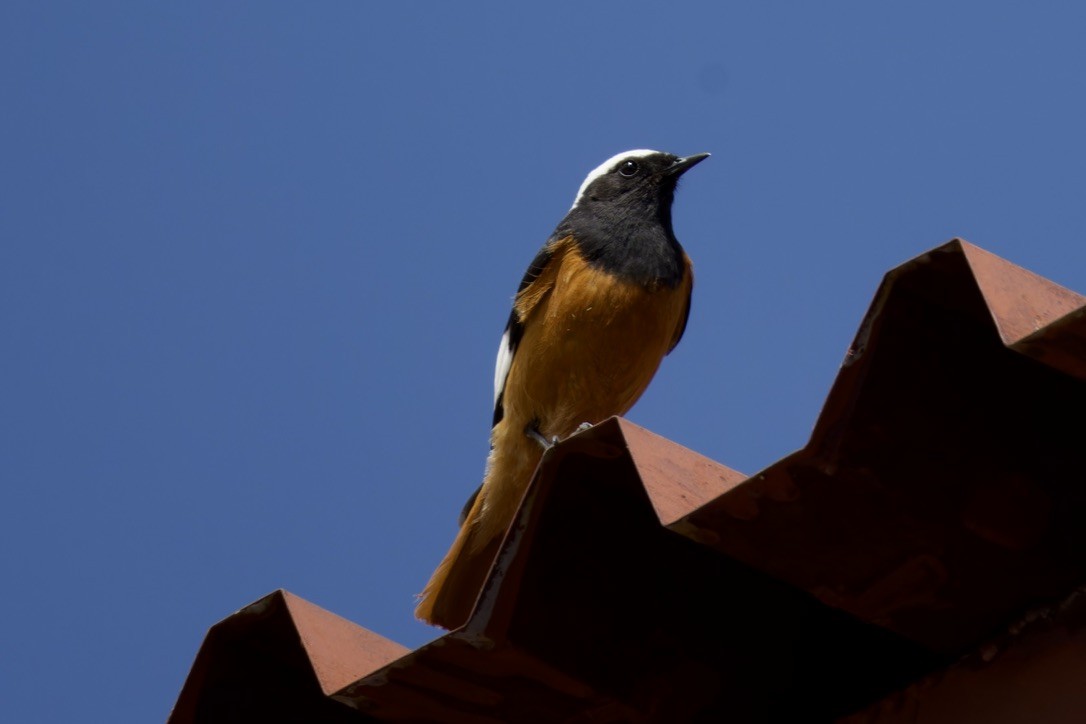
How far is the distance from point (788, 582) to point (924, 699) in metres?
0.26

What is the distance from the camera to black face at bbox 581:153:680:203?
6.74 m

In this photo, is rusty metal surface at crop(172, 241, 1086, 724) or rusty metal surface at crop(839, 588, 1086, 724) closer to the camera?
rusty metal surface at crop(839, 588, 1086, 724)

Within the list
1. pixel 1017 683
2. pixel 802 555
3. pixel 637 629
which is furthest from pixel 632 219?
pixel 1017 683

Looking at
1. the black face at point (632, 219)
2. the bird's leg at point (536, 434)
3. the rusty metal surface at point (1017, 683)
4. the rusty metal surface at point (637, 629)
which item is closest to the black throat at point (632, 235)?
the black face at point (632, 219)

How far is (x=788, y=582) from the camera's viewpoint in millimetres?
2275

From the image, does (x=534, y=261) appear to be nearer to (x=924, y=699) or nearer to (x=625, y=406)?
(x=625, y=406)

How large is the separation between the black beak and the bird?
2.46ft

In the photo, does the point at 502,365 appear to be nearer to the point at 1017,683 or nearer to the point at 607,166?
the point at 607,166

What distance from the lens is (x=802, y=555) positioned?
2.18 metres

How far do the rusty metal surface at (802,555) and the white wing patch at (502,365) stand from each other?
3300mm

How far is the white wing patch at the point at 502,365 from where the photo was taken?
6.00 m

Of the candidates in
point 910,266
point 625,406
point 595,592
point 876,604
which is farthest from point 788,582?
point 625,406

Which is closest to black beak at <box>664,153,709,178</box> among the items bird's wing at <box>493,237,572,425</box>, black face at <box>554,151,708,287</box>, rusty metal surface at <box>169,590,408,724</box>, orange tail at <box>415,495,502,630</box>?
black face at <box>554,151,708,287</box>

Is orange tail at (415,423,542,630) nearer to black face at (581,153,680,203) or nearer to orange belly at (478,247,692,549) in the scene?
orange belly at (478,247,692,549)
